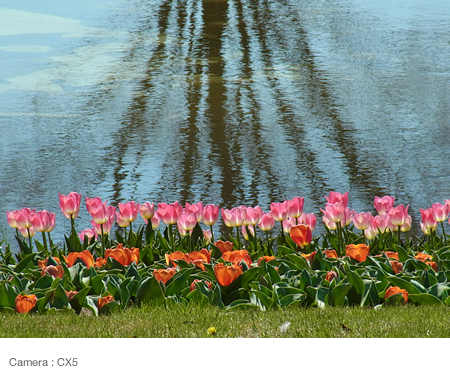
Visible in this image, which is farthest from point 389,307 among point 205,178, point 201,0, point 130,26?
point 201,0

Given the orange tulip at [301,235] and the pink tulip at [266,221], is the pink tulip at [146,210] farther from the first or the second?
the orange tulip at [301,235]

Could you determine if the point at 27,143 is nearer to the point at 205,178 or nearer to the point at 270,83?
the point at 205,178

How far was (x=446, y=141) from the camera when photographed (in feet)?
24.7

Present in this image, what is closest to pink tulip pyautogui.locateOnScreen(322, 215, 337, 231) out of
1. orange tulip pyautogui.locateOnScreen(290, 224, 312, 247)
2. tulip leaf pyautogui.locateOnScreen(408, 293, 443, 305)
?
orange tulip pyautogui.locateOnScreen(290, 224, 312, 247)

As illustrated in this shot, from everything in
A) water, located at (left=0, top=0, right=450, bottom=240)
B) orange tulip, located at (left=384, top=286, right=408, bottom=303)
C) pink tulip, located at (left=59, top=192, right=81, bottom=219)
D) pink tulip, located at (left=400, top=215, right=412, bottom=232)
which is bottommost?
water, located at (left=0, top=0, right=450, bottom=240)

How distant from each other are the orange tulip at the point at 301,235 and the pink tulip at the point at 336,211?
0.15 metres

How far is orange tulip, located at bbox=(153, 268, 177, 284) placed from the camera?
3412 mm

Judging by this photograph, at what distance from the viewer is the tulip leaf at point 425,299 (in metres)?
3.27

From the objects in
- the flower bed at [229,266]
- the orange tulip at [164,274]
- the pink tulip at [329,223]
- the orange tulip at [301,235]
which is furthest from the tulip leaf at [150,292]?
the pink tulip at [329,223]

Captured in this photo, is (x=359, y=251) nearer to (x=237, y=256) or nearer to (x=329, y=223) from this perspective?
(x=329, y=223)

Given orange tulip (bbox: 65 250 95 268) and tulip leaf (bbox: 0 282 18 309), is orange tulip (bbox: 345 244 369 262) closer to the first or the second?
orange tulip (bbox: 65 250 95 268)

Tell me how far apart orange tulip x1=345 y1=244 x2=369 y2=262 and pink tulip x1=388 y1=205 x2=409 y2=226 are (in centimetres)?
24

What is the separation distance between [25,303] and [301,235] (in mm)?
1520

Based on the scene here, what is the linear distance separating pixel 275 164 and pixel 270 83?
143 inches
